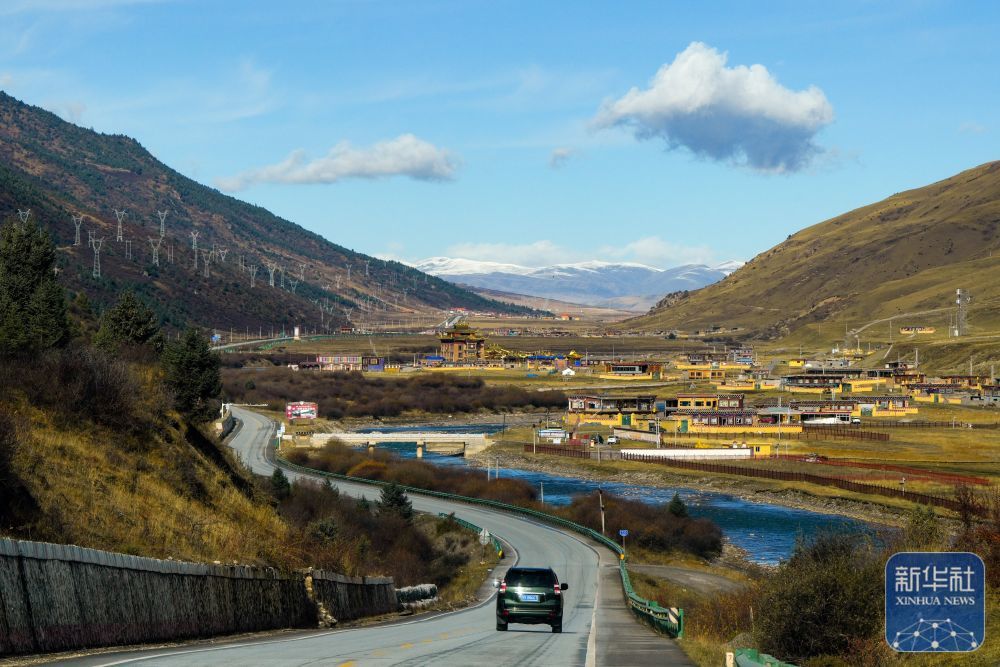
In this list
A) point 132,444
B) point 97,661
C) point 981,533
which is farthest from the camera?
point 132,444

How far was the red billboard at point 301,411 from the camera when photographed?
172125 mm

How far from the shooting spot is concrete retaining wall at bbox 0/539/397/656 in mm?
17656

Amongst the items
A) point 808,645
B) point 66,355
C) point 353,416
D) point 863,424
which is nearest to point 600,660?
point 808,645

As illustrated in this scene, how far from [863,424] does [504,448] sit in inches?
2088

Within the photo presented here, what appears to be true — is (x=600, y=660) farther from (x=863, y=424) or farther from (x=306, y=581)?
(x=863, y=424)

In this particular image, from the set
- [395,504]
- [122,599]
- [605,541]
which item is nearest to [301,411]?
[395,504]

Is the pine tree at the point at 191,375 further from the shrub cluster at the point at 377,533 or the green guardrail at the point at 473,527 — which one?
the green guardrail at the point at 473,527

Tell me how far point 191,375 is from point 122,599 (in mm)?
53747

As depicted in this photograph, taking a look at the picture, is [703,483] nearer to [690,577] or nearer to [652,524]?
[652,524]

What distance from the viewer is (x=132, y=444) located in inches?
1642

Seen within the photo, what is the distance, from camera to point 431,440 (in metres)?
156

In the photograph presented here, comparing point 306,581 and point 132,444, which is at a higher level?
point 132,444

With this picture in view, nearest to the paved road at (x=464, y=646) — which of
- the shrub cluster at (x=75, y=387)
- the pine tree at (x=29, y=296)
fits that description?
the shrub cluster at (x=75, y=387)

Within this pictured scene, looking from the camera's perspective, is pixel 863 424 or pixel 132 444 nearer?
pixel 132 444
